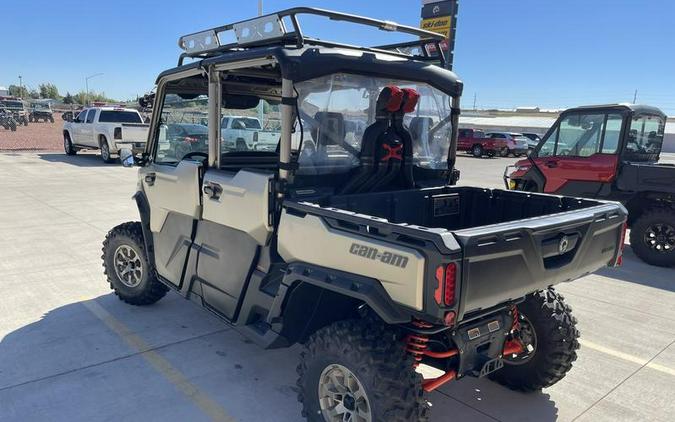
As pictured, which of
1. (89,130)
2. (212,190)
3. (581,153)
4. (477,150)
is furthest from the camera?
(477,150)

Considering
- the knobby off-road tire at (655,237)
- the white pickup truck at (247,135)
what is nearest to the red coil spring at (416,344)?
the white pickup truck at (247,135)

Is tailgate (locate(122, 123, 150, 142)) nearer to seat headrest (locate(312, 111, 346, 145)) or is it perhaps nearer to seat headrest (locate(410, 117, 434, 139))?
seat headrest (locate(410, 117, 434, 139))

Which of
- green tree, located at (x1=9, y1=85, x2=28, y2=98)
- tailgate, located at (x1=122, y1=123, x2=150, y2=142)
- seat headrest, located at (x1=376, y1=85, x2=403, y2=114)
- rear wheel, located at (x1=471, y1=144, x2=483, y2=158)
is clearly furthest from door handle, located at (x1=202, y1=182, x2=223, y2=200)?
green tree, located at (x1=9, y1=85, x2=28, y2=98)

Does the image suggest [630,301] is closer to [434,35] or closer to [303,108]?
[434,35]

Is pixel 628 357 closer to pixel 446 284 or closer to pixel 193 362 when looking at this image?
pixel 446 284

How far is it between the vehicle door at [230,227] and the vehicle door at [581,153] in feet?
19.1

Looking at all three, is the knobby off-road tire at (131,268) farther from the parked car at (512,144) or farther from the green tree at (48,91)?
the green tree at (48,91)

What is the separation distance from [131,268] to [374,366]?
3221mm

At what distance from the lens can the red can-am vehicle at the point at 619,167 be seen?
23.1 feet

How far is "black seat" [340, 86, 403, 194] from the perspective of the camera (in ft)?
11.6

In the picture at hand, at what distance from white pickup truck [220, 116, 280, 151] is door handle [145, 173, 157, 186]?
0.86m

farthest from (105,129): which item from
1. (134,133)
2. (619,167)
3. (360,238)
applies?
(360,238)

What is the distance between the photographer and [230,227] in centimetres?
354

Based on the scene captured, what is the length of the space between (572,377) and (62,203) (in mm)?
9848
